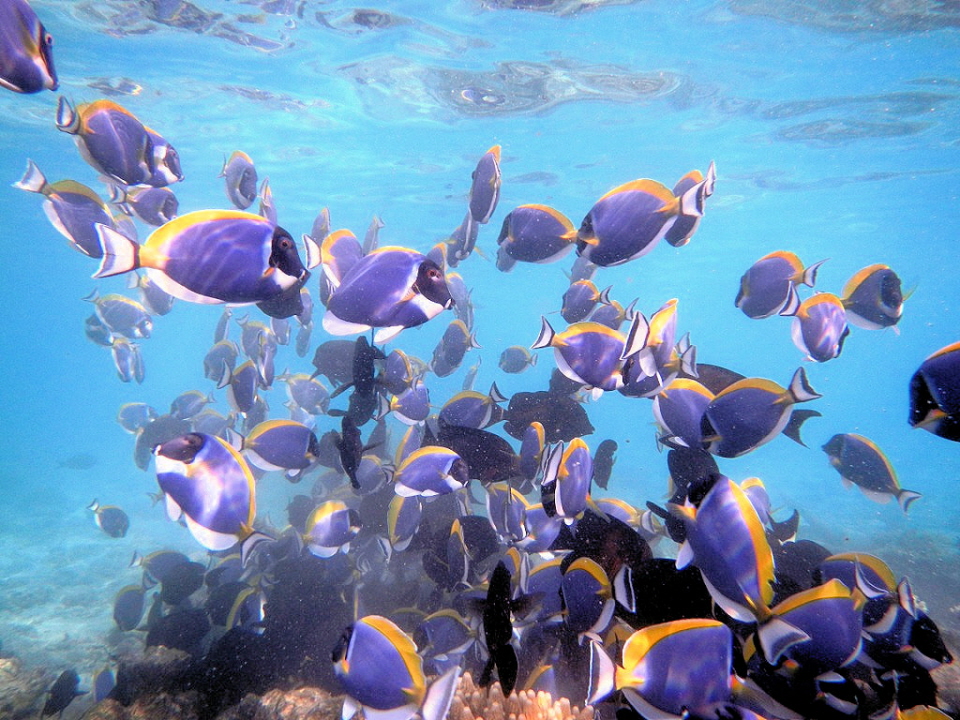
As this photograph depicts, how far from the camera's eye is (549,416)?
5.14 metres

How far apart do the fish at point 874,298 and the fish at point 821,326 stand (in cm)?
31

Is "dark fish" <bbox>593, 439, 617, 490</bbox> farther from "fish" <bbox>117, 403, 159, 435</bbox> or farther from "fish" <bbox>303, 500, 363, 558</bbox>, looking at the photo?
"fish" <bbox>117, 403, 159, 435</bbox>

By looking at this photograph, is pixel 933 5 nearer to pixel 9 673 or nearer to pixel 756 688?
pixel 756 688

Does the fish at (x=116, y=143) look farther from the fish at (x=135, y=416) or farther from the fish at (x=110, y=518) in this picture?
the fish at (x=110, y=518)

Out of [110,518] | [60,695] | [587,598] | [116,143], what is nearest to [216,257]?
[116,143]

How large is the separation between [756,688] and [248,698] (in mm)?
3687

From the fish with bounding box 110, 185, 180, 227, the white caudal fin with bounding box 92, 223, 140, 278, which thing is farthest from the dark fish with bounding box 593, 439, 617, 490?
the fish with bounding box 110, 185, 180, 227

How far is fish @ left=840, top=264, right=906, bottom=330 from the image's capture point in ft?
12.6

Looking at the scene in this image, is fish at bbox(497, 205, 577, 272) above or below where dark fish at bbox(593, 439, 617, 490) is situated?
above

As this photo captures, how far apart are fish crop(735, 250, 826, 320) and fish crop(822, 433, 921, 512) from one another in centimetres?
153

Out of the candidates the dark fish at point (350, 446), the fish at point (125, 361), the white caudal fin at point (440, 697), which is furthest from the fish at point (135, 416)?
the white caudal fin at point (440, 697)

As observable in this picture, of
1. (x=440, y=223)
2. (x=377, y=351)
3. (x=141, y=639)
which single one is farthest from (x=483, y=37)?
(x=440, y=223)

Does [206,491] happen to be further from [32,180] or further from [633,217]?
[633,217]

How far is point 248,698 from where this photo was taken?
12.4 ft
